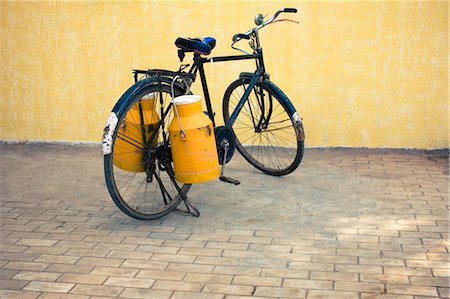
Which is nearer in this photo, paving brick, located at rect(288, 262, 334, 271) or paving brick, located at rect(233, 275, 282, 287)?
paving brick, located at rect(233, 275, 282, 287)

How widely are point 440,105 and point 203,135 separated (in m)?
2.79

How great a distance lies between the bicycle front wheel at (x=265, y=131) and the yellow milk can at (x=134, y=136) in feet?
3.91

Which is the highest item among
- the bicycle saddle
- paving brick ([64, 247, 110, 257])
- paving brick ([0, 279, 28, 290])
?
the bicycle saddle

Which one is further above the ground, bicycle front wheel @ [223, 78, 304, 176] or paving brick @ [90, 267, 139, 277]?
bicycle front wheel @ [223, 78, 304, 176]

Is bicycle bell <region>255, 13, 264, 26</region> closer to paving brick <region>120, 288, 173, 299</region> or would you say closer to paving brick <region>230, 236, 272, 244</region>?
paving brick <region>230, 236, 272, 244</region>

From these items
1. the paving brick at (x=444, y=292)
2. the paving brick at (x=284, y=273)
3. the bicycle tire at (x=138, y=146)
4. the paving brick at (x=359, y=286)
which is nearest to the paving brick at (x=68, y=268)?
the bicycle tire at (x=138, y=146)

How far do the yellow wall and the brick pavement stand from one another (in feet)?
1.65

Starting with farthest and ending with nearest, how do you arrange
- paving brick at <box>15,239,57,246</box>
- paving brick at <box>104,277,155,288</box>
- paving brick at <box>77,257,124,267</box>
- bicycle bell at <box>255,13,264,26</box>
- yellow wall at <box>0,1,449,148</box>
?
yellow wall at <box>0,1,449,148</box>, bicycle bell at <box>255,13,264,26</box>, paving brick at <box>15,239,57,246</box>, paving brick at <box>77,257,124,267</box>, paving brick at <box>104,277,155,288</box>

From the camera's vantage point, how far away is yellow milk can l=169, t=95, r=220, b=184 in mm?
5004

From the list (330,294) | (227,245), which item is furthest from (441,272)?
(227,245)

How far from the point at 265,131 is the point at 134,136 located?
165 centimetres

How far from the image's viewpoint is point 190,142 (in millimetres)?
5008

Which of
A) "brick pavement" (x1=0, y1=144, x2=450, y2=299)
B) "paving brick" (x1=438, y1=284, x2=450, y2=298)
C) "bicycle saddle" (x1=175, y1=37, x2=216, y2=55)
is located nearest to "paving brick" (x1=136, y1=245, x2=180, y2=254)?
"brick pavement" (x1=0, y1=144, x2=450, y2=299)

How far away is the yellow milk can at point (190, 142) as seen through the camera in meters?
5.00
